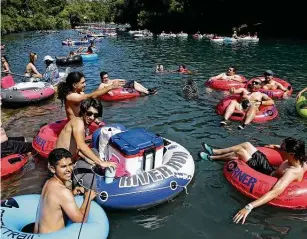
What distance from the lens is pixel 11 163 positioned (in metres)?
7.26

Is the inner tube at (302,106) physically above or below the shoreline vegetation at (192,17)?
above

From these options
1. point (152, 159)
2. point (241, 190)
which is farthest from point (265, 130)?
point (152, 159)

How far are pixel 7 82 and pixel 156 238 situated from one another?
9555 millimetres

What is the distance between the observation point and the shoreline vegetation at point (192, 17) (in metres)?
44.4

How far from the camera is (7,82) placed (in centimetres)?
1283

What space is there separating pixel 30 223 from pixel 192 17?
5108 cm

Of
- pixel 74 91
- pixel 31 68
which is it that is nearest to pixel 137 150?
pixel 74 91

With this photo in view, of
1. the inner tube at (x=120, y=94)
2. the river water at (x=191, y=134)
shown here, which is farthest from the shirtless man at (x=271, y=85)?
the inner tube at (x=120, y=94)

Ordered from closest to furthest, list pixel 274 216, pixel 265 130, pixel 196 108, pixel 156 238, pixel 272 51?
1. pixel 156 238
2. pixel 274 216
3. pixel 265 130
4. pixel 196 108
5. pixel 272 51

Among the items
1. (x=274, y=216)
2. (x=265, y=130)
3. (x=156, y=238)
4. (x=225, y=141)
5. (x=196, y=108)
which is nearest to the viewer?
(x=156, y=238)

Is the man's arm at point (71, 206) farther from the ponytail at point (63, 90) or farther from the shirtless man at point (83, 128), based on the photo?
the ponytail at point (63, 90)

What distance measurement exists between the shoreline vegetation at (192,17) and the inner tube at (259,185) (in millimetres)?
35440

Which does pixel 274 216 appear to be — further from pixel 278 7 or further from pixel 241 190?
pixel 278 7

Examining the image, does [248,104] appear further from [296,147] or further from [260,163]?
[296,147]
